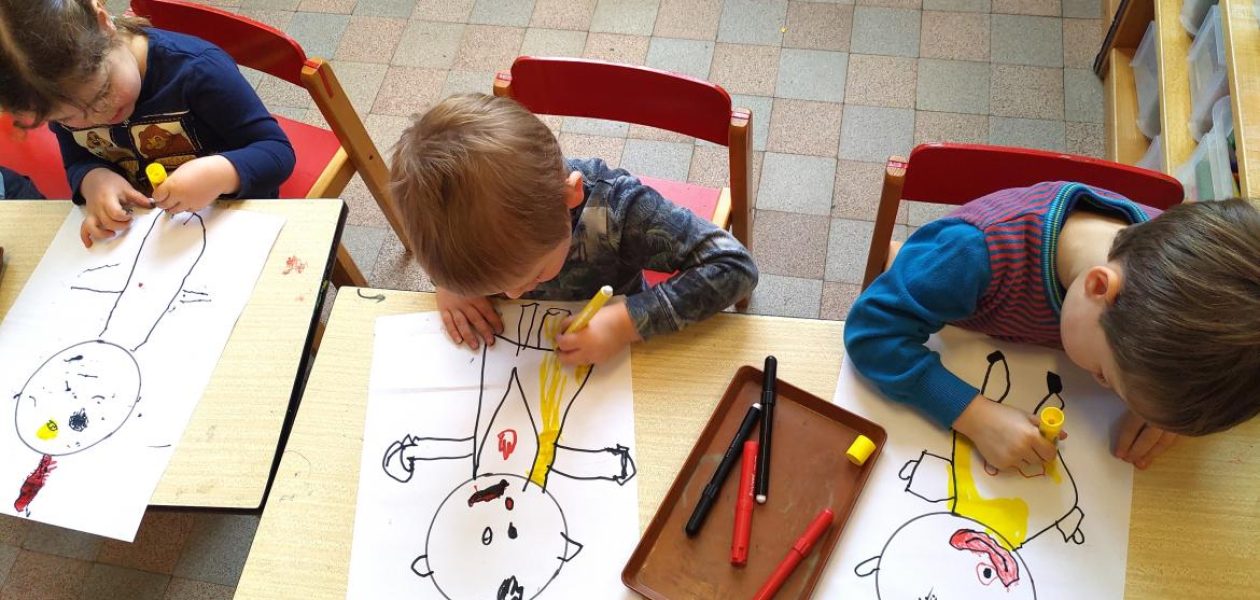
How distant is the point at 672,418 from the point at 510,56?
1536mm

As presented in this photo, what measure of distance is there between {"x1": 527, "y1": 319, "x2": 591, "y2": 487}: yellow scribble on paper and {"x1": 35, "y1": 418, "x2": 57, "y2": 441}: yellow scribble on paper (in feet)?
1.82

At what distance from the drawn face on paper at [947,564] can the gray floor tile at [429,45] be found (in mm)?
1775

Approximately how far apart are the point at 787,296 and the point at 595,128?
660 mm

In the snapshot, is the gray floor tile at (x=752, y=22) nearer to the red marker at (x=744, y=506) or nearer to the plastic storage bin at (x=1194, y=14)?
the plastic storage bin at (x=1194, y=14)

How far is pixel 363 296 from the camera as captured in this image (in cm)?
92

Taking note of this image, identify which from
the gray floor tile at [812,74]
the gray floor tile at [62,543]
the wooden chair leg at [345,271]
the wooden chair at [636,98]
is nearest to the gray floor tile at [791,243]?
the gray floor tile at [812,74]

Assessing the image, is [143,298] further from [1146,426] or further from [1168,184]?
[1168,184]

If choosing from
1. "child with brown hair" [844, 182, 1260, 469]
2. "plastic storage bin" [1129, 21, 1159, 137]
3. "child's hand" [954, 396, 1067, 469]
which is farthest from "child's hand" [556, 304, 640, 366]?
"plastic storage bin" [1129, 21, 1159, 137]

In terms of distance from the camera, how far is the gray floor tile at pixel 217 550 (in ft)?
4.76

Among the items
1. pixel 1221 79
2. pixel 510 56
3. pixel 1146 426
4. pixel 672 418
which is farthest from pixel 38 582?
pixel 1221 79

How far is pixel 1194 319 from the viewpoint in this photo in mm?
583

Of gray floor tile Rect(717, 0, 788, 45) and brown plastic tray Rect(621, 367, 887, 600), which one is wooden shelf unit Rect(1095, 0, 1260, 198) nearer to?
brown plastic tray Rect(621, 367, 887, 600)

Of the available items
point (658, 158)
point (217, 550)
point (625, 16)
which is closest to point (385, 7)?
point (625, 16)

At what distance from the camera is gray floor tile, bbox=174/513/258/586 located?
4.76ft
